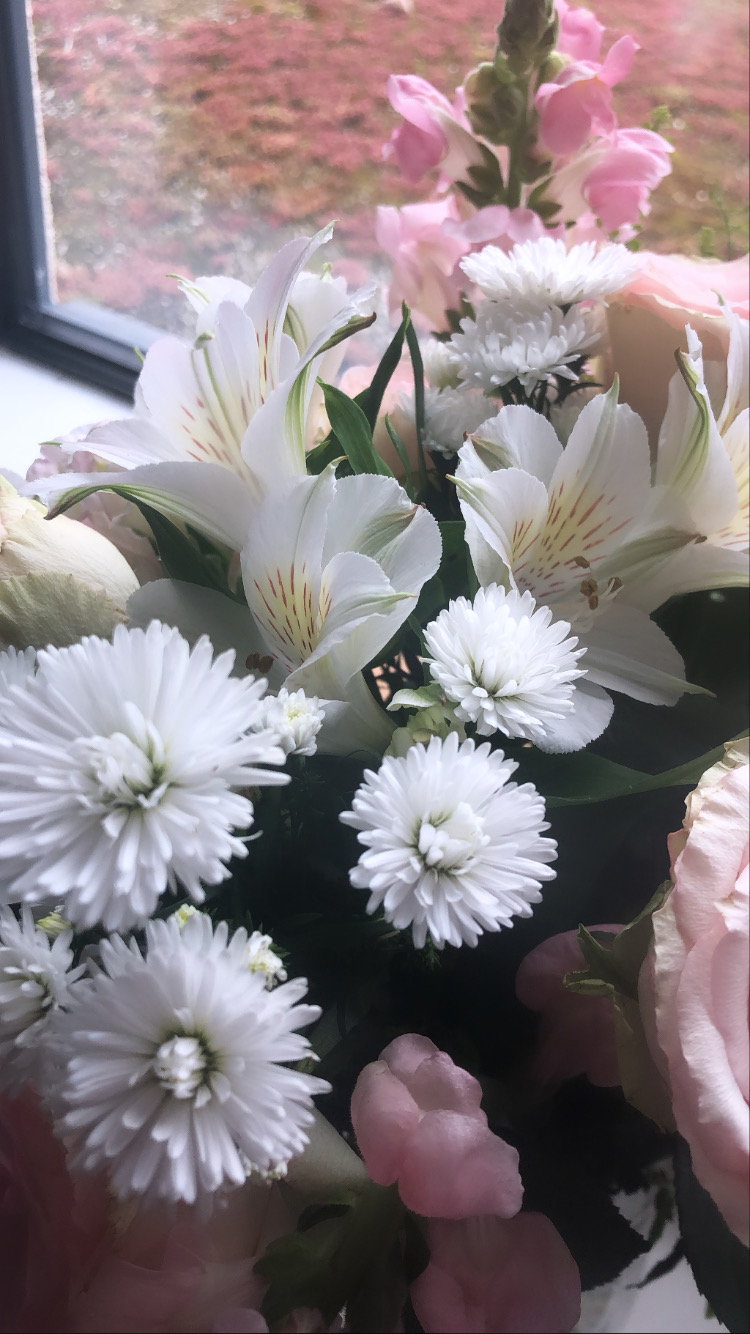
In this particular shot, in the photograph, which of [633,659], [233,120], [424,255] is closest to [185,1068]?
[633,659]

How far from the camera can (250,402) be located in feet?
1.00

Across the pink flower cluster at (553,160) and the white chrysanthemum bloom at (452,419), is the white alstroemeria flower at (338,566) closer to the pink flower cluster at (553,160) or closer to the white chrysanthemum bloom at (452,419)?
the white chrysanthemum bloom at (452,419)

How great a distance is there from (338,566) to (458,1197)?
0.18 metres

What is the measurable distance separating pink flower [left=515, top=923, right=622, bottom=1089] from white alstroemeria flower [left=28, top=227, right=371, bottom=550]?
177 mm

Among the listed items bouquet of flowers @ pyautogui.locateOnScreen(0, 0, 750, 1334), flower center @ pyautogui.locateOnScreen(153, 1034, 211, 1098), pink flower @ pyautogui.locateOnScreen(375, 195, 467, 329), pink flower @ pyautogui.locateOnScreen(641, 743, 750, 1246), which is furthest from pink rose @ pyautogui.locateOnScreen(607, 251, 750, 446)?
flower center @ pyautogui.locateOnScreen(153, 1034, 211, 1098)

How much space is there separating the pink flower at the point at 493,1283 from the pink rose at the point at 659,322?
1.11 feet

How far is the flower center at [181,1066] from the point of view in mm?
203

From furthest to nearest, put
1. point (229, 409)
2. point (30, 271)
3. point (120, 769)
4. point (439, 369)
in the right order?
point (30, 271), point (439, 369), point (229, 409), point (120, 769)

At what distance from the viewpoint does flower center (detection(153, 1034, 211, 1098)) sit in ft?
0.66

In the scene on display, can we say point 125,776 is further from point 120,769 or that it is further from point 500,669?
point 500,669

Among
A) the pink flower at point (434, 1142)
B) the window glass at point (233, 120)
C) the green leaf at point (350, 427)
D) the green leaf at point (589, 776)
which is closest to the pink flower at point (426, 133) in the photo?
the green leaf at point (350, 427)

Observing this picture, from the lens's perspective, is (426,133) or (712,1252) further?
(426,133)

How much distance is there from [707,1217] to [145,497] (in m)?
0.29

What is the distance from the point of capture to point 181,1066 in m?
0.20
